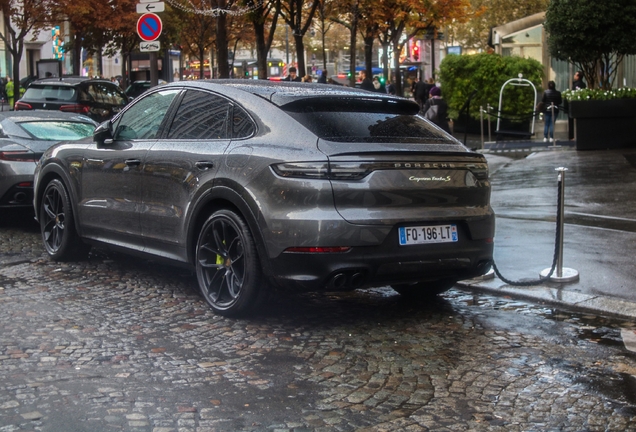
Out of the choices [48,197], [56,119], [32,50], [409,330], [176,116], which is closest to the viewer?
[409,330]

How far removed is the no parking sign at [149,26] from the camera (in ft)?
57.9

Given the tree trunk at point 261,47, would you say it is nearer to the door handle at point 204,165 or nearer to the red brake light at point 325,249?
the door handle at point 204,165

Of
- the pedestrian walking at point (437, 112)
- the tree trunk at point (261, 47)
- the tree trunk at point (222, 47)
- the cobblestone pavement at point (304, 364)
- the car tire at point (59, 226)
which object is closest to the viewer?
the cobblestone pavement at point (304, 364)

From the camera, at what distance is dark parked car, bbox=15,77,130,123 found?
72.3 ft

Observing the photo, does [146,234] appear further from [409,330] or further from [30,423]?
[30,423]

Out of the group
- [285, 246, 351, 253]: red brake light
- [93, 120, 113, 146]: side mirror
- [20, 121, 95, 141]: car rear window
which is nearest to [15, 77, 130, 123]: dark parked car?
[20, 121, 95, 141]: car rear window

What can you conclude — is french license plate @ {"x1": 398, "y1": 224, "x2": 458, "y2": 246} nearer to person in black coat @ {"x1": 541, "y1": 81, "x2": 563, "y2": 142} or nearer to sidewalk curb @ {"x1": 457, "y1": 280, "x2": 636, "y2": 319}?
sidewalk curb @ {"x1": 457, "y1": 280, "x2": 636, "y2": 319}

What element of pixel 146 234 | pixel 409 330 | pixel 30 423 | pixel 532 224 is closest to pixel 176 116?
pixel 146 234

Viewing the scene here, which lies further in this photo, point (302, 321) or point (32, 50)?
point (32, 50)

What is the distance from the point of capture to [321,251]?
5906 millimetres

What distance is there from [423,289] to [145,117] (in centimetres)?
257

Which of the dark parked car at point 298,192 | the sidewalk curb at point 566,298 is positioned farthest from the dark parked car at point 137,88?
the sidewalk curb at point 566,298

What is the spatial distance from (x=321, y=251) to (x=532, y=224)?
5115 millimetres

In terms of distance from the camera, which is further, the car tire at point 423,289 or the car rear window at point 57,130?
the car rear window at point 57,130
